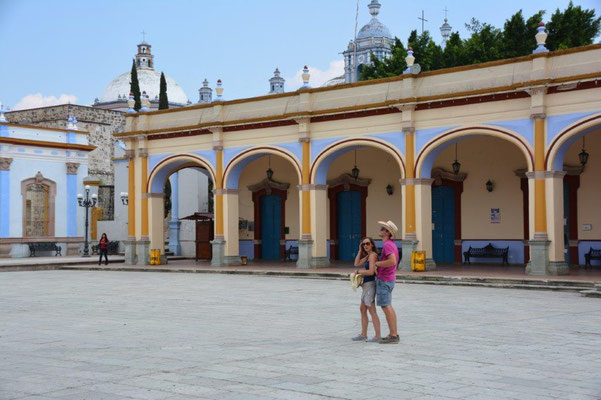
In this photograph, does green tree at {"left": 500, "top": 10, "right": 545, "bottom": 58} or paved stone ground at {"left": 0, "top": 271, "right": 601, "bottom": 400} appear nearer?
paved stone ground at {"left": 0, "top": 271, "right": 601, "bottom": 400}

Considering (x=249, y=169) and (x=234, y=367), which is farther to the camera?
(x=249, y=169)

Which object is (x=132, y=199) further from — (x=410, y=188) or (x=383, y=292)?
(x=383, y=292)

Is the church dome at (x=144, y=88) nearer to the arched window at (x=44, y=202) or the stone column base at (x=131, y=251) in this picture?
the arched window at (x=44, y=202)

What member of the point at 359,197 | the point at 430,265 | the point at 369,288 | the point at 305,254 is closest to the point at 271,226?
the point at 359,197

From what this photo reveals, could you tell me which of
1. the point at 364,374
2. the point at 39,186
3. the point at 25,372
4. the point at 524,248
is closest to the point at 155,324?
the point at 25,372

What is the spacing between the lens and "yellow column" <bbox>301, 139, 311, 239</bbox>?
73.7ft

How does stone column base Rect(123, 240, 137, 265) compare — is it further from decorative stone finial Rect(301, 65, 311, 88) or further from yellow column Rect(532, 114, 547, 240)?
yellow column Rect(532, 114, 547, 240)

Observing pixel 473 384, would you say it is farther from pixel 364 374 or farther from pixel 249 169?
pixel 249 169

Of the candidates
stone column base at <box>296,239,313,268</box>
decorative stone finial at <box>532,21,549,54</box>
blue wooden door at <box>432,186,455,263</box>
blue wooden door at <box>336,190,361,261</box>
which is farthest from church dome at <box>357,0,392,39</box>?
decorative stone finial at <box>532,21,549,54</box>

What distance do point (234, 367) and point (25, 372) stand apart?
197 cm

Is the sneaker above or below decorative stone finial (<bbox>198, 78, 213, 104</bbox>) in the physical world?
below

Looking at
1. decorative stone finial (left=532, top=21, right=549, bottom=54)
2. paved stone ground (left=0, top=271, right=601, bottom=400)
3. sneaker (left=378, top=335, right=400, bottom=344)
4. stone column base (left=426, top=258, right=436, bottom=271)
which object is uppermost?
decorative stone finial (left=532, top=21, right=549, bottom=54)

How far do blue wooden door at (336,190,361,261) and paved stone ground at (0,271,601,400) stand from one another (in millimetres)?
10344

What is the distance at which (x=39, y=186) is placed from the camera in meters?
34.0
